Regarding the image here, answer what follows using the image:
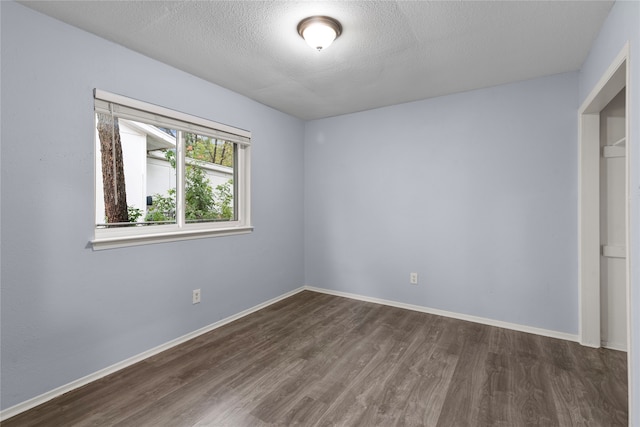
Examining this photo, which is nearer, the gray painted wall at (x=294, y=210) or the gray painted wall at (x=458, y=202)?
the gray painted wall at (x=294, y=210)

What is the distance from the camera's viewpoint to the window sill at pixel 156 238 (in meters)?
2.21

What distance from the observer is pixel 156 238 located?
2.54 m

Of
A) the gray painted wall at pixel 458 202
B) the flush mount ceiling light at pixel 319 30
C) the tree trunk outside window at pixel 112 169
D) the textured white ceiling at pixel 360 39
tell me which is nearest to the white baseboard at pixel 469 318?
the gray painted wall at pixel 458 202

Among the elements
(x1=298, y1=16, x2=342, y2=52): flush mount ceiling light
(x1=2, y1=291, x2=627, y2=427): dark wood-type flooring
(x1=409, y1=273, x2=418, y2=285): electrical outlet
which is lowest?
(x1=2, y1=291, x2=627, y2=427): dark wood-type flooring

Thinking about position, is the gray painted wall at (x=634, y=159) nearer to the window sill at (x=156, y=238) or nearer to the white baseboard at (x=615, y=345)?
the white baseboard at (x=615, y=345)

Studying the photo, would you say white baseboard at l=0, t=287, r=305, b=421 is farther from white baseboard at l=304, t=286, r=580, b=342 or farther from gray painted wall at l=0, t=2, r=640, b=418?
white baseboard at l=304, t=286, r=580, b=342

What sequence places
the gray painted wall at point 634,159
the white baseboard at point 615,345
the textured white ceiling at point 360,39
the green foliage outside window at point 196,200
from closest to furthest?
the gray painted wall at point 634,159
the textured white ceiling at point 360,39
the white baseboard at point 615,345
the green foliage outside window at point 196,200

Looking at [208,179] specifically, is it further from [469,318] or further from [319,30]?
[469,318]

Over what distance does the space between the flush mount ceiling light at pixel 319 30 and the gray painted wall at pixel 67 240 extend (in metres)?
1.34

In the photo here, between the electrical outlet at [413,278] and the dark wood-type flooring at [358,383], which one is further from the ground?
the electrical outlet at [413,278]

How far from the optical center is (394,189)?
370 cm

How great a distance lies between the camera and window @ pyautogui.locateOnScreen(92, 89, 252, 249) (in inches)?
90.9

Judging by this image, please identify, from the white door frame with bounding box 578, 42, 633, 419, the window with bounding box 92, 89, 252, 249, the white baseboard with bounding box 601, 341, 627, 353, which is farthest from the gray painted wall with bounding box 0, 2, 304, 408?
the white baseboard with bounding box 601, 341, 627, 353

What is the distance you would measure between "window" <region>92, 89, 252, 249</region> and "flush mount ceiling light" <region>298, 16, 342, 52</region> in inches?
53.6
